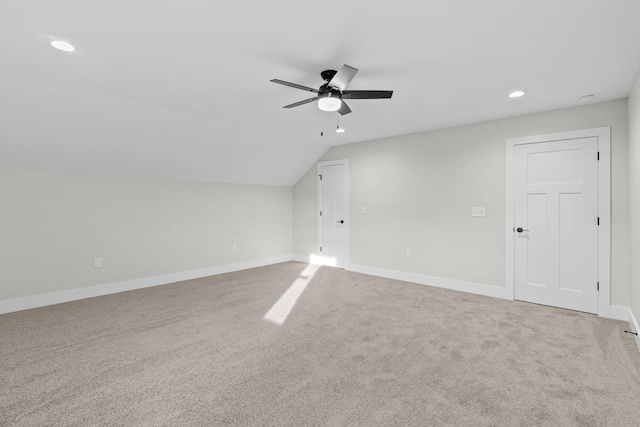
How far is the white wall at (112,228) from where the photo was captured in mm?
3547

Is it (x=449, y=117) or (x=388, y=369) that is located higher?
(x=449, y=117)

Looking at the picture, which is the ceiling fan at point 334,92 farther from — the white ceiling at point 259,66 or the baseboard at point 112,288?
the baseboard at point 112,288

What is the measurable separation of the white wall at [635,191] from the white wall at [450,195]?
0.23m

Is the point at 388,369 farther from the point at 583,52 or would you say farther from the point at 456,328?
the point at 583,52

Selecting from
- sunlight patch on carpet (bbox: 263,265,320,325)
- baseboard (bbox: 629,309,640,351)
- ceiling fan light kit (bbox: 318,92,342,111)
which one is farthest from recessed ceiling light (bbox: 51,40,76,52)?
→ baseboard (bbox: 629,309,640,351)

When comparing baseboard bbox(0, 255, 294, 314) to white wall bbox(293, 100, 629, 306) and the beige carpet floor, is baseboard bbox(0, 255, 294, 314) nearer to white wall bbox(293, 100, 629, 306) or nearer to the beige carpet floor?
the beige carpet floor

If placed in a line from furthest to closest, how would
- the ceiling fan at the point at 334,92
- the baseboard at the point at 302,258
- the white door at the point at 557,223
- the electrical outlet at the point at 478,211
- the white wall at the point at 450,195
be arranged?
1. the baseboard at the point at 302,258
2. the electrical outlet at the point at 478,211
3. the white door at the point at 557,223
4. the white wall at the point at 450,195
5. the ceiling fan at the point at 334,92

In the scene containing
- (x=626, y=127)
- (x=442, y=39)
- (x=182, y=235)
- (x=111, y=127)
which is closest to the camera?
(x=442, y=39)

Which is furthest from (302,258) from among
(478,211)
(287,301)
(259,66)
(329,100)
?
(259,66)

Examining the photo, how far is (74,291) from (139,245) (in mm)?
949

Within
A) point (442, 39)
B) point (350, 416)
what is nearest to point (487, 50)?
point (442, 39)

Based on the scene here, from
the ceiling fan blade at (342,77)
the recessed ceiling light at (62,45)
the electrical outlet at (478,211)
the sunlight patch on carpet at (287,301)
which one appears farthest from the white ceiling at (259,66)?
the sunlight patch on carpet at (287,301)

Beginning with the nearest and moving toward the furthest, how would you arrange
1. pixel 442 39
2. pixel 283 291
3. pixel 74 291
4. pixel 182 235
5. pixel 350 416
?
pixel 350 416 < pixel 442 39 < pixel 74 291 < pixel 283 291 < pixel 182 235

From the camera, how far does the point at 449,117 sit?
3971 mm
